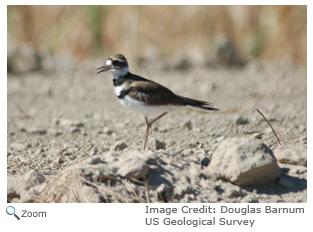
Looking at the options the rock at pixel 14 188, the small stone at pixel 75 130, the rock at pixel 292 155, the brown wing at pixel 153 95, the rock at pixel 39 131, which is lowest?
the rock at pixel 14 188

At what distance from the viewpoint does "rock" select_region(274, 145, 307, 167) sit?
3.77 metres

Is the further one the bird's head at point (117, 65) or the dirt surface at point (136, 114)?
the dirt surface at point (136, 114)

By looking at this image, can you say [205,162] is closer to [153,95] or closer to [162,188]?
[162,188]

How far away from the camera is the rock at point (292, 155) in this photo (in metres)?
3.77

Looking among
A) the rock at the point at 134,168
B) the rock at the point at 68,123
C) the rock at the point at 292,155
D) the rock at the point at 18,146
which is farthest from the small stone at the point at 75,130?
the rock at the point at 292,155

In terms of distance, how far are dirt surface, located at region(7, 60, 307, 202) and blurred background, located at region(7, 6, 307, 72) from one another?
59 centimetres

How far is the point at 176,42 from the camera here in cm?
1019

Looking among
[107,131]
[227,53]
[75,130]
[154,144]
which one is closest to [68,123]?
[75,130]

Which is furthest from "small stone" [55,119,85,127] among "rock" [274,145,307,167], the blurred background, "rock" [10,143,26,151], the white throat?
the blurred background

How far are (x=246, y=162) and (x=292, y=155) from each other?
683mm

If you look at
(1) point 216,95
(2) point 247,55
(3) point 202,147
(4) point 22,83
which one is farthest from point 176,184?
(2) point 247,55

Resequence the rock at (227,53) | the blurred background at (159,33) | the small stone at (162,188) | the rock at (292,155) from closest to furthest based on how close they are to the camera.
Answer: the small stone at (162,188), the rock at (292,155), the rock at (227,53), the blurred background at (159,33)

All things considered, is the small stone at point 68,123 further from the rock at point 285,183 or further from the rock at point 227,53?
the rock at point 227,53

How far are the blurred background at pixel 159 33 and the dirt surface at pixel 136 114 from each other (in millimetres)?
586
